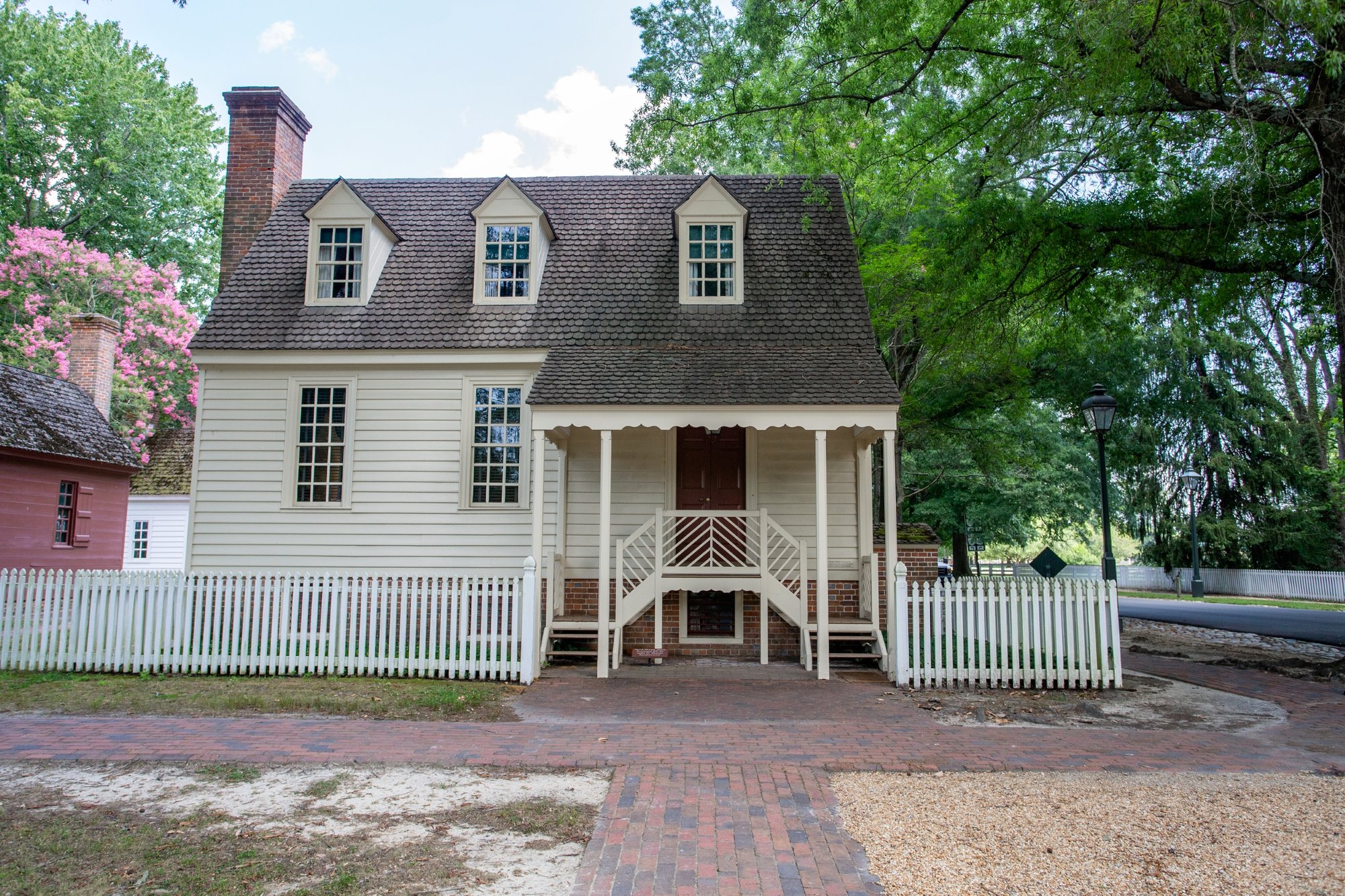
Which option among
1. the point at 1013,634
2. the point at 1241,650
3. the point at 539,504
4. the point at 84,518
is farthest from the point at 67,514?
the point at 1241,650

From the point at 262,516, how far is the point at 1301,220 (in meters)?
15.9

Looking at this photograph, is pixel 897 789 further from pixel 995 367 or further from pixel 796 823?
pixel 995 367

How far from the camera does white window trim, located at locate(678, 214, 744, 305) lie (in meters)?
13.2

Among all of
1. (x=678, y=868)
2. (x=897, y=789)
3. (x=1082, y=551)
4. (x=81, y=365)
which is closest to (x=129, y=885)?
(x=678, y=868)

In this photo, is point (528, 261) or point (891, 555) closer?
point (891, 555)

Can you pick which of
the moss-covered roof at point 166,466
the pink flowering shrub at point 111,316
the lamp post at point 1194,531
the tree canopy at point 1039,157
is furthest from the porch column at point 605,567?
the lamp post at point 1194,531

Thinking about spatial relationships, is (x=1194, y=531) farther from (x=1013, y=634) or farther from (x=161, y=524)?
(x=161, y=524)

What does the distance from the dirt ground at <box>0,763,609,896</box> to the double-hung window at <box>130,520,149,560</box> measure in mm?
22948

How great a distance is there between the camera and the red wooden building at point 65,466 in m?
17.0

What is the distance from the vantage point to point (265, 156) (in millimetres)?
14719

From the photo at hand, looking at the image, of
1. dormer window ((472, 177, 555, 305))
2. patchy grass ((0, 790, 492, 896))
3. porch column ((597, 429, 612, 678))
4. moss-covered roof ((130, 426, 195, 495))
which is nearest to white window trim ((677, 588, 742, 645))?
porch column ((597, 429, 612, 678))

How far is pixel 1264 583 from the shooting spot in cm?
3078

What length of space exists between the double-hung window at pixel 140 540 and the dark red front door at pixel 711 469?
21785 mm

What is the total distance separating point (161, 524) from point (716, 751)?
25.7 meters
